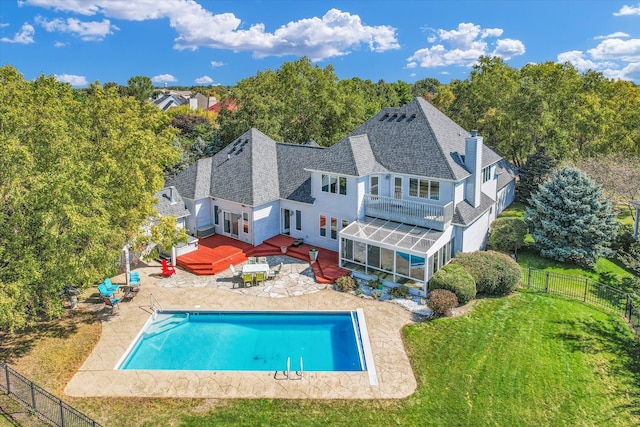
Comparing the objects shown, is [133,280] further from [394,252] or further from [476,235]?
[476,235]

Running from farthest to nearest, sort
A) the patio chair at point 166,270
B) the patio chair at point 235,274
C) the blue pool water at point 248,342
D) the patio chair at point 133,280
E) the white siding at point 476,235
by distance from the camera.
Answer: the white siding at point 476,235
the patio chair at point 166,270
the patio chair at point 235,274
the patio chair at point 133,280
the blue pool water at point 248,342

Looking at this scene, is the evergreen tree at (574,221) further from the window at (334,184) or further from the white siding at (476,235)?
the window at (334,184)

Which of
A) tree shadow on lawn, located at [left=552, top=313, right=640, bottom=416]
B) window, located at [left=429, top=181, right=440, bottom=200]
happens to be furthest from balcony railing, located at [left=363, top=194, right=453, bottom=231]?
tree shadow on lawn, located at [left=552, top=313, right=640, bottom=416]

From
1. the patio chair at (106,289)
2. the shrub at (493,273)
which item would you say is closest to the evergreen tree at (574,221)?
the shrub at (493,273)

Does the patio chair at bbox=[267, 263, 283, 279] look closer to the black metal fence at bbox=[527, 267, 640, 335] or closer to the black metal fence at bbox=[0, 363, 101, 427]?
the black metal fence at bbox=[0, 363, 101, 427]

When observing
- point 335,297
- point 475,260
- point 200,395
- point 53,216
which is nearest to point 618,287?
point 475,260

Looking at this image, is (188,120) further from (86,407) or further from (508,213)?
(86,407)
